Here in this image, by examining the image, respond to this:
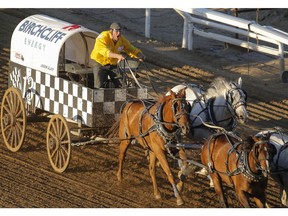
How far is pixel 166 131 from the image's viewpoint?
45.1 ft

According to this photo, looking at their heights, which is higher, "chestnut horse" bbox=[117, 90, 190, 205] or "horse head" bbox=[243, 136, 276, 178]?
"horse head" bbox=[243, 136, 276, 178]

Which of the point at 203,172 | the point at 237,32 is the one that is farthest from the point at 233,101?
the point at 237,32

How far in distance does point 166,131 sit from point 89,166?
2.25 metres

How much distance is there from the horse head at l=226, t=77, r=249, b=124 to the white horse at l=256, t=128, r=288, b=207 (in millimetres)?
927

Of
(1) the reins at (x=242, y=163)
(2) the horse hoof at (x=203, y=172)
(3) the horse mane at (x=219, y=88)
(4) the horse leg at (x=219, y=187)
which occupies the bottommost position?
(2) the horse hoof at (x=203, y=172)

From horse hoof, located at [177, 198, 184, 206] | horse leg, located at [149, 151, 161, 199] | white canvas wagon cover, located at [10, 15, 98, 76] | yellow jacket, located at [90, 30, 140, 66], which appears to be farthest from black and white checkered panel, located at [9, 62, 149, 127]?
horse hoof, located at [177, 198, 184, 206]

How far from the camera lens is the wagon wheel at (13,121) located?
15.9 metres

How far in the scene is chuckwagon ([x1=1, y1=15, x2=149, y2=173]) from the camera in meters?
14.9

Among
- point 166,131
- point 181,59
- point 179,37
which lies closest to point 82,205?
point 166,131

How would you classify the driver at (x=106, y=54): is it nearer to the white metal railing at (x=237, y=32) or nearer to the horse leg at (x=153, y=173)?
the horse leg at (x=153, y=173)

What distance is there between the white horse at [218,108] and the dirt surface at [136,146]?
37 cm

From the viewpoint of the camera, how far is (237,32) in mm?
21375

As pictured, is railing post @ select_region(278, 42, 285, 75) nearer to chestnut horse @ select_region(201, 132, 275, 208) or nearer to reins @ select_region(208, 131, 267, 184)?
chestnut horse @ select_region(201, 132, 275, 208)

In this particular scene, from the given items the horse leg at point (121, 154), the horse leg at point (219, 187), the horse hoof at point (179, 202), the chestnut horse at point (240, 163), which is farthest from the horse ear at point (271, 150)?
the horse leg at point (121, 154)
